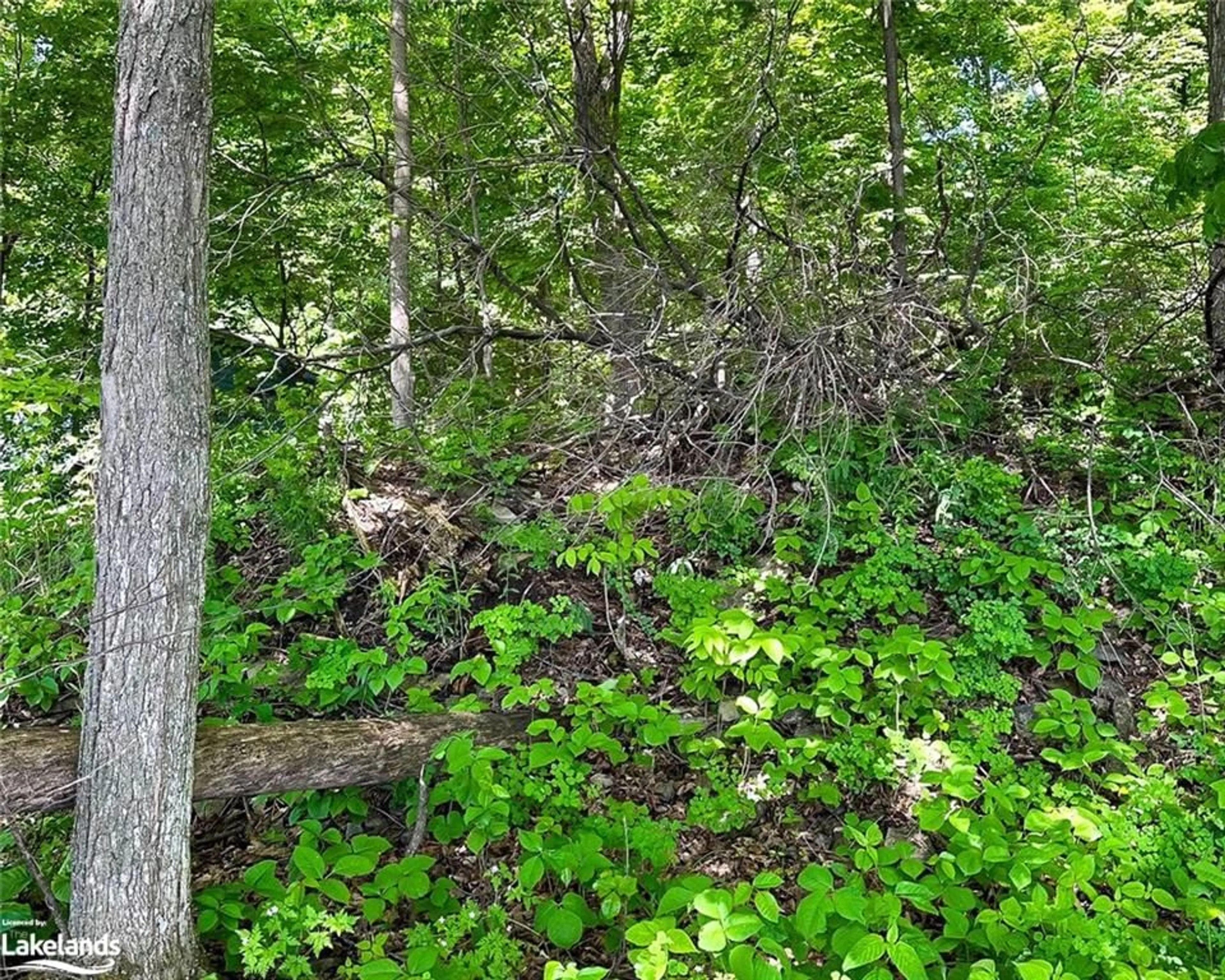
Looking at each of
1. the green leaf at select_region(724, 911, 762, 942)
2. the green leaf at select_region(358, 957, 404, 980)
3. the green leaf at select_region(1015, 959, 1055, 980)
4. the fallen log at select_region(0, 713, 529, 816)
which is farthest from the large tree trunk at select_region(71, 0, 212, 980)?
the green leaf at select_region(1015, 959, 1055, 980)

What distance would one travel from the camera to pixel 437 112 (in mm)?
5703

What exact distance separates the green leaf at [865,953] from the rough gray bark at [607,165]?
9.31 feet

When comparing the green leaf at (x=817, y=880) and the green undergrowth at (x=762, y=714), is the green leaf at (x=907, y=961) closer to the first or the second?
the green undergrowth at (x=762, y=714)

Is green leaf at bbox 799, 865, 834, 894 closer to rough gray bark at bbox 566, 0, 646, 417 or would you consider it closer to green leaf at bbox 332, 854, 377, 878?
green leaf at bbox 332, 854, 377, 878

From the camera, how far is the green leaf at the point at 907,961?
1968 mm

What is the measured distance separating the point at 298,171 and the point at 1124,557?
6602 millimetres

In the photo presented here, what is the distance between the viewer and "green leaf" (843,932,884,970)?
2014 millimetres

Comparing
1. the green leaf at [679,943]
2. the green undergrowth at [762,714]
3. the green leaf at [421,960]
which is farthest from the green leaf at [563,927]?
the green leaf at [679,943]

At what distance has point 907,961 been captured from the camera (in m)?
1.99

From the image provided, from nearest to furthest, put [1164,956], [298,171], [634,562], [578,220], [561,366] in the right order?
[1164,956], [634,562], [561,366], [578,220], [298,171]

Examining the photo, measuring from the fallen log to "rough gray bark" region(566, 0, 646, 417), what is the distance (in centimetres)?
203

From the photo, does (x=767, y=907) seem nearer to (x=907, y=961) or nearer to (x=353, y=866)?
(x=907, y=961)

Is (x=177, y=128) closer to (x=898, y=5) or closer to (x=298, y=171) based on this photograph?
(x=298, y=171)

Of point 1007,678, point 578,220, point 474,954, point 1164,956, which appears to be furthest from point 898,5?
point 474,954
